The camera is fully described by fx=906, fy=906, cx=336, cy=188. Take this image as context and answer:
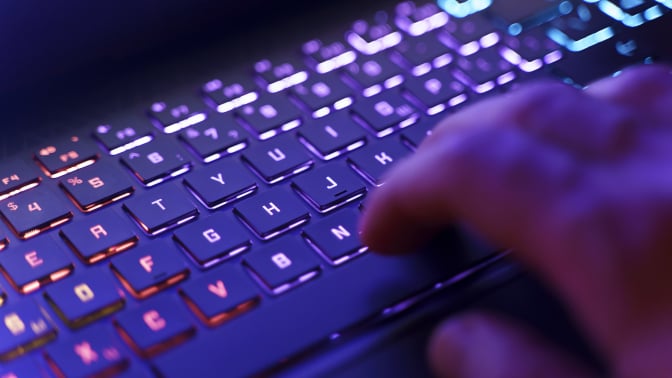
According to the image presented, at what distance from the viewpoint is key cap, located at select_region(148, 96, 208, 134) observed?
0.66 metres

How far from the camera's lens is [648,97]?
542 millimetres

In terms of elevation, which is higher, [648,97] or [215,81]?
[215,81]

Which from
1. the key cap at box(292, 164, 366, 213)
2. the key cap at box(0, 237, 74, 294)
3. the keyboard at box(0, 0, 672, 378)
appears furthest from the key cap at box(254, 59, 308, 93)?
the key cap at box(0, 237, 74, 294)

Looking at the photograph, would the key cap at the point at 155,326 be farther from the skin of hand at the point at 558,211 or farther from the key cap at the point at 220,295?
the skin of hand at the point at 558,211

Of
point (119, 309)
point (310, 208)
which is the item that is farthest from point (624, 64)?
point (119, 309)

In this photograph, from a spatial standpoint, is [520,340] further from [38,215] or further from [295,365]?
[38,215]

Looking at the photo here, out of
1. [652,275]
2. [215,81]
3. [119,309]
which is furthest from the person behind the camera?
[215,81]

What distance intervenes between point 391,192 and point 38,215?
23 cm

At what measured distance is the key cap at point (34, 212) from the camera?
57 cm

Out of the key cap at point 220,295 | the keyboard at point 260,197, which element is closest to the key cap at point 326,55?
the keyboard at point 260,197


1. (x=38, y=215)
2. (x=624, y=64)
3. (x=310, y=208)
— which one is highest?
(x=38, y=215)

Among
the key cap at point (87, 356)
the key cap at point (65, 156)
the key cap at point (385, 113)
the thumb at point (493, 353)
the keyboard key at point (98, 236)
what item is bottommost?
the thumb at point (493, 353)

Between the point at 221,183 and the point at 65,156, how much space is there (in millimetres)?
113

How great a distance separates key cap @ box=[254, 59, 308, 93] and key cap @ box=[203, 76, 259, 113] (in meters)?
0.01
